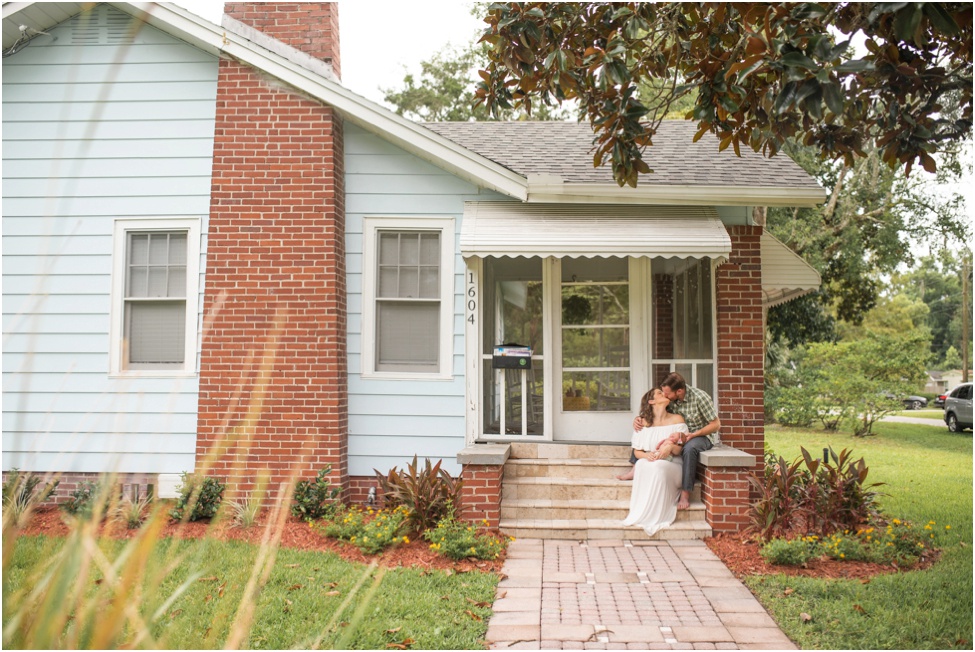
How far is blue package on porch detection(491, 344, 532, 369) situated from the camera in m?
8.48

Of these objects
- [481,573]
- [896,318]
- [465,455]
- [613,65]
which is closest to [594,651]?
[481,573]

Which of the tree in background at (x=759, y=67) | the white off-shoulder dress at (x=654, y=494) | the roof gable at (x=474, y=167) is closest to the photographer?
the tree in background at (x=759, y=67)

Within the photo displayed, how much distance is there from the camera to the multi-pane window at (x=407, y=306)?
8.48 meters

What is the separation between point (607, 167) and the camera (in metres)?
8.84

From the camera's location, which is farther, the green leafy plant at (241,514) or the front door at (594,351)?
the front door at (594,351)

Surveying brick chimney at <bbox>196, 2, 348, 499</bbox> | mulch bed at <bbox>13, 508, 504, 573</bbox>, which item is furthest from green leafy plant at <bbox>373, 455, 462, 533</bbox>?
brick chimney at <bbox>196, 2, 348, 499</bbox>

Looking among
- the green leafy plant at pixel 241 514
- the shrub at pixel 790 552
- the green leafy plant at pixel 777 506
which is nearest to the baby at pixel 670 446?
the green leafy plant at pixel 777 506

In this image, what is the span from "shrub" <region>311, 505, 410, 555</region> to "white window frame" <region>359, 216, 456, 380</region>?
5.53ft

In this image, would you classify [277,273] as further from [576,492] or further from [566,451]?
[576,492]

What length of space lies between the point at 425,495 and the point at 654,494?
2.21m

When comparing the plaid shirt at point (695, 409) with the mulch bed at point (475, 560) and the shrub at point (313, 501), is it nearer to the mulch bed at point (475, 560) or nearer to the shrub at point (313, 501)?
the mulch bed at point (475, 560)

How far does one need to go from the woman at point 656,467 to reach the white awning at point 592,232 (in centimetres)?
152

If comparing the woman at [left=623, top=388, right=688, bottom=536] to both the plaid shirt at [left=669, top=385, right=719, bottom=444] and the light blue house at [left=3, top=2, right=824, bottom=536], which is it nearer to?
the plaid shirt at [left=669, top=385, right=719, bottom=444]

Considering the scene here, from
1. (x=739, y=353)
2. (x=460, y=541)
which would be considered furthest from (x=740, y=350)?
(x=460, y=541)
